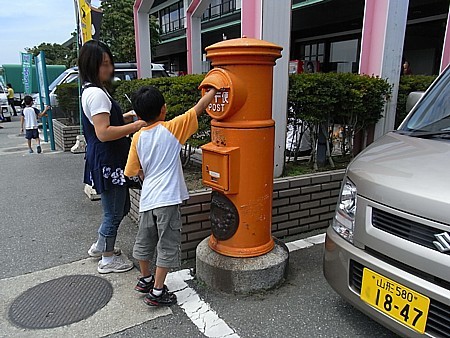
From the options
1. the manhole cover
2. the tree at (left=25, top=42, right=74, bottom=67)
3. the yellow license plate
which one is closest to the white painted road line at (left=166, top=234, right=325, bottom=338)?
the manhole cover

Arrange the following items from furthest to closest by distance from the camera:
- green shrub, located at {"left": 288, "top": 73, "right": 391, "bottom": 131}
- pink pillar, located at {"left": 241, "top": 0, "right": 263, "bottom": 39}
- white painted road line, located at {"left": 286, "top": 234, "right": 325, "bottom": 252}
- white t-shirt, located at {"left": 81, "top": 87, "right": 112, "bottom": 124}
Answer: green shrub, located at {"left": 288, "top": 73, "right": 391, "bottom": 131} < pink pillar, located at {"left": 241, "top": 0, "right": 263, "bottom": 39} < white painted road line, located at {"left": 286, "top": 234, "right": 325, "bottom": 252} < white t-shirt, located at {"left": 81, "top": 87, "right": 112, "bottom": 124}

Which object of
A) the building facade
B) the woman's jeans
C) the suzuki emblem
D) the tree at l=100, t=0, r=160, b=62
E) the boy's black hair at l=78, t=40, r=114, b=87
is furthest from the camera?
the tree at l=100, t=0, r=160, b=62

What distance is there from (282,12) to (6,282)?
344cm

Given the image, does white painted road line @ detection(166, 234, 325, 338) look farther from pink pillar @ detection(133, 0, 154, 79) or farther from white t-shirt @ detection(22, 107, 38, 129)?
white t-shirt @ detection(22, 107, 38, 129)

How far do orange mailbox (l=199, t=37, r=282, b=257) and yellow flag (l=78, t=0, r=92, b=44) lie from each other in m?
3.31

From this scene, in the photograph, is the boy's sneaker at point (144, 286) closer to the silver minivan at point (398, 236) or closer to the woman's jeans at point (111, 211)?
the woman's jeans at point (111, 211)

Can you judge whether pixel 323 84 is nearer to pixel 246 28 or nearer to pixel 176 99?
pixel 246 28

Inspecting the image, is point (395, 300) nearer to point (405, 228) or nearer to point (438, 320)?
point (438, 320)

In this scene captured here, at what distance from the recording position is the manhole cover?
237cm

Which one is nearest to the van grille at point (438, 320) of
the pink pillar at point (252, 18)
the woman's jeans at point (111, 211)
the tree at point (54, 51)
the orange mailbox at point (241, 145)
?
the orange mailbox at point (241, 145)

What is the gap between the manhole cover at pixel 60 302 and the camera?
93.3 inches

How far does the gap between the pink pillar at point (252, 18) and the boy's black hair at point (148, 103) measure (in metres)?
1.67

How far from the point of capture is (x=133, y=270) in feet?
9.85

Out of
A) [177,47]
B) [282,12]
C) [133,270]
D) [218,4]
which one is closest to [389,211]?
[133,270]
